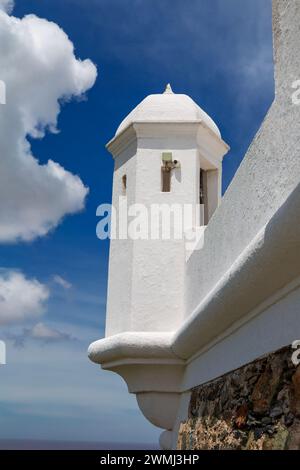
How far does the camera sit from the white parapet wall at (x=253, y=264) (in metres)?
2.70

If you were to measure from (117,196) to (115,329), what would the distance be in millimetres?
1505

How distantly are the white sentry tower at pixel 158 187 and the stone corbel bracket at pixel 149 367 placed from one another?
220 millimetres

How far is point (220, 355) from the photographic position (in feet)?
13.7

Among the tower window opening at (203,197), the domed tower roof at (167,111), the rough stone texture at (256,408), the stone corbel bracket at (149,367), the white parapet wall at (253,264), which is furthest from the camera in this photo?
the tower window opening at (203,197)

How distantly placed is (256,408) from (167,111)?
4.11 m

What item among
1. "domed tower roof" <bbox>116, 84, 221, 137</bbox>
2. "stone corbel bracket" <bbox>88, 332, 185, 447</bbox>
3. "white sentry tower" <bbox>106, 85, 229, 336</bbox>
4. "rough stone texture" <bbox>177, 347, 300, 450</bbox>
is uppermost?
"domed tower roof" <bbox>116, 84, 221, 137</bbox>

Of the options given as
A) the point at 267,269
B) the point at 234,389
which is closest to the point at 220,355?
the point at 234,389

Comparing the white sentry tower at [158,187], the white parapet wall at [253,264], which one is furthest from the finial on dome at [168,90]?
the white parapet wall at [253,264]

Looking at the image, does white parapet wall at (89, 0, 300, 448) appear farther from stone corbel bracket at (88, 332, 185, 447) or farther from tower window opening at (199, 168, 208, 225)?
tower window opening at (199, 168, 208, 225)

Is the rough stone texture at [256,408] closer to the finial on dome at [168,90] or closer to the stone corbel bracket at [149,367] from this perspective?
the stone corbel bracket at [149,367]

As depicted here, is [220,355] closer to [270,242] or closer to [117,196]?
[270,242]

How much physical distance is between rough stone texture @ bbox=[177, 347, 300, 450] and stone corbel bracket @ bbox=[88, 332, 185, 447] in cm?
121

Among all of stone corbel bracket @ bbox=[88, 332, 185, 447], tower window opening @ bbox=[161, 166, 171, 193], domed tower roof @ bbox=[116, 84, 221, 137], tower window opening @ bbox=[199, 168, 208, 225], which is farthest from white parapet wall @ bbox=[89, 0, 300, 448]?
domed tower roof @ bbox=[116, 84, 221, 137]

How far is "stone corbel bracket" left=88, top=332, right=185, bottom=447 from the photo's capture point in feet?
18.4
